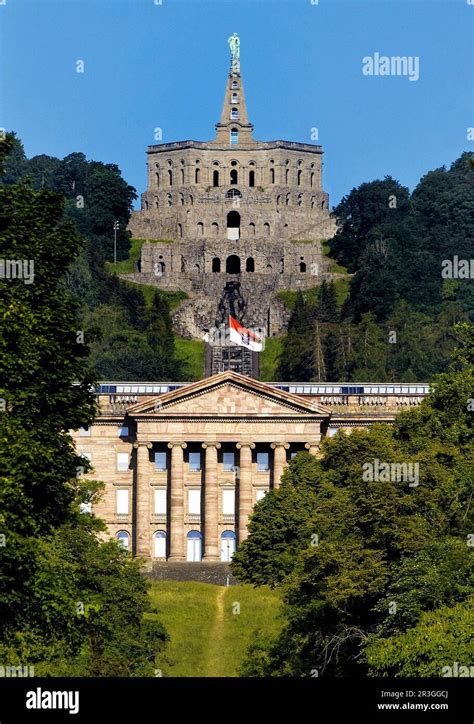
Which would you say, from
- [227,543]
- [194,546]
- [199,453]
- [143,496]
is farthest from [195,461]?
[227,543]

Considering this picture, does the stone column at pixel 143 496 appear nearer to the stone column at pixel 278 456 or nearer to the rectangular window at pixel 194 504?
the rectangular window at pixel 194 504

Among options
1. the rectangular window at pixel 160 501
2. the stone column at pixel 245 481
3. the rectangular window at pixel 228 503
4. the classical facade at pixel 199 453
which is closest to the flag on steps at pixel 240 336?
the classical facade at pixel 199 453

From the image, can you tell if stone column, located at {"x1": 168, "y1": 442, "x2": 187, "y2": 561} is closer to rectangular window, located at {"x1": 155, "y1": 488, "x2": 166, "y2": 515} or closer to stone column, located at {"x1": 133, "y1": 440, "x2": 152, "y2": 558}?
rectangular window, located at {"x1": 155, "y1": 488, "x2": 166, "y2": 515}

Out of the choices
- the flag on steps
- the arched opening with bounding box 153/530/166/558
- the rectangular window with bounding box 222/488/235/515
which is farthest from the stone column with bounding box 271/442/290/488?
the flag on steps

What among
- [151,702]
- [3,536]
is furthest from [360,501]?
[151,702]

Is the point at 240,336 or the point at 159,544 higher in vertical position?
the point at 240,336

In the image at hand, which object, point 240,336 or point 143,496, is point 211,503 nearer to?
point 143,496

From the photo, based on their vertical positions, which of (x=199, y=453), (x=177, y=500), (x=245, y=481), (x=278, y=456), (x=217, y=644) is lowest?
(x=217, y=644)
